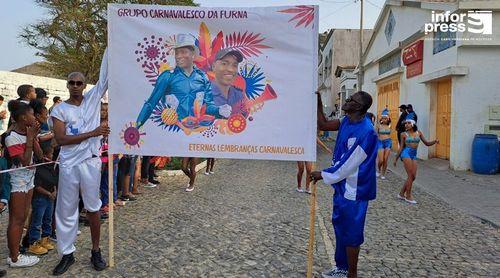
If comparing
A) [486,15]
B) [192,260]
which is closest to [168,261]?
[192,260]

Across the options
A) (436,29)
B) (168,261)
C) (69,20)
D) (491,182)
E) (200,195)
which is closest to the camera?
(168,261)

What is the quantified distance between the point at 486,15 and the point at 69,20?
21.1 m

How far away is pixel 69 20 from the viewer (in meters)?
24.2

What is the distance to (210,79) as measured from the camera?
414 cm

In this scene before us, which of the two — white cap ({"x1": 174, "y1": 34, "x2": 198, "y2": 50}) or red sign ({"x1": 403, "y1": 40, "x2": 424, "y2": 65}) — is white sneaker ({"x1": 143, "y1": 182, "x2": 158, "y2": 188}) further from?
red sign ({"x1": 403, "y1": 40, "x2": 424, "y2": 65})

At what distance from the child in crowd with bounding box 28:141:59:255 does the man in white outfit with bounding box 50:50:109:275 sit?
65cm

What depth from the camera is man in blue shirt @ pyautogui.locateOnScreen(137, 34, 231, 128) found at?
4.15 m

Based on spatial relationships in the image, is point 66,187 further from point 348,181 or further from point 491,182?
point 491,182

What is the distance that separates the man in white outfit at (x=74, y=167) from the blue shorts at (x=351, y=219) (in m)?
2.31

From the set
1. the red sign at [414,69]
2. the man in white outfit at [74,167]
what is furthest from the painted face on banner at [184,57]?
the red sign at [414,69]

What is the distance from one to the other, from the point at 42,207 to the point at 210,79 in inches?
94.0

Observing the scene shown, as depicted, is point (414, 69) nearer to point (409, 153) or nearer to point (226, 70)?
point (409, 153)

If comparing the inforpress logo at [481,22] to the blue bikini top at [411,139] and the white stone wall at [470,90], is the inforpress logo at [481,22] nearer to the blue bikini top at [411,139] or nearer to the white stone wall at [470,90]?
the white stone wall at [470,90]

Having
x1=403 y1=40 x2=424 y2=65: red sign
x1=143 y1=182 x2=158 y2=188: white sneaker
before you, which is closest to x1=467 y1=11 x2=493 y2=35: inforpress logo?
x1=403 y1=40 x2=424 y2=65: red sign
